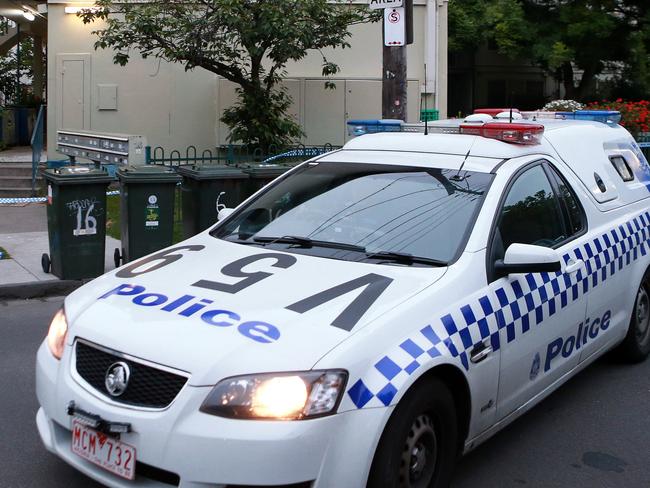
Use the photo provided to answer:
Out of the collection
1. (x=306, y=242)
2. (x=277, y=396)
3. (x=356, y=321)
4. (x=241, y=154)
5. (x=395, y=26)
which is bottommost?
(x=277, y=396)

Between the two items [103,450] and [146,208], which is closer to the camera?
[103,450]

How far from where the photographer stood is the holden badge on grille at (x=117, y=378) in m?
3.23

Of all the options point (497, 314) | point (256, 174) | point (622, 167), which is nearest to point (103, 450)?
point (497, 314)

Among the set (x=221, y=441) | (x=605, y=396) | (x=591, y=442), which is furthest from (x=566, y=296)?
(x=221, y=441)

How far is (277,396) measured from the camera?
304cm

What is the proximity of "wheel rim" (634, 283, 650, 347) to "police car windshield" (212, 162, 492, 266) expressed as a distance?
2007 millimetres

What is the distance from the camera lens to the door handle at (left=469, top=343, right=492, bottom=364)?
11.9ft

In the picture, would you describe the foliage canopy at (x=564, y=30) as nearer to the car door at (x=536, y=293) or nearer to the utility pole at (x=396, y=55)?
the utility pole at (x=396, y=55)

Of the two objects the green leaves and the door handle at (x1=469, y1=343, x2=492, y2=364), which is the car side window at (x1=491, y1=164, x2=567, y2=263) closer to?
the door handle at (x1=469, y1=343, x2=492, y2=364)

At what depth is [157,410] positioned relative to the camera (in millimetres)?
3100

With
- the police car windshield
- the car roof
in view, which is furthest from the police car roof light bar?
the police car windshield

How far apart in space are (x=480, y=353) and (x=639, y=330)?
2585mm

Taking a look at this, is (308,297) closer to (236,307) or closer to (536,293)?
(236,307)

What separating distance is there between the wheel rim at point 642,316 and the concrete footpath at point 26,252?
203 inches
